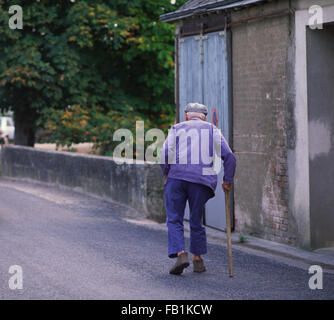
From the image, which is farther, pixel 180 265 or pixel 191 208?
pixel 191 208

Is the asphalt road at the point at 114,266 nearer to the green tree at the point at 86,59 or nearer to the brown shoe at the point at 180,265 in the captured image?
the brown shoe at the point at 180,265

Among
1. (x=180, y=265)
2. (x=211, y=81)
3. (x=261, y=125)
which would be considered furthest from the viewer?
(x=211, y=81)

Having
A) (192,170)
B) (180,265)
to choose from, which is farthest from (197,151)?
(180,265)

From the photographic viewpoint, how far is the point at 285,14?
32.9 ft

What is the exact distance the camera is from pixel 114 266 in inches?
328

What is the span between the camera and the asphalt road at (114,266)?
7105 millimetres

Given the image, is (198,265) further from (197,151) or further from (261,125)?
(261,125)

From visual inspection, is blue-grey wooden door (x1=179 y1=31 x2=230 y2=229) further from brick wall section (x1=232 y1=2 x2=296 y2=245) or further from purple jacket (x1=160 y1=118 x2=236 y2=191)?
purple jacket (x1=160 y1=118 x2=236 y2=191)

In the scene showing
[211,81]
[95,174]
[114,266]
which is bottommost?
[114,266]

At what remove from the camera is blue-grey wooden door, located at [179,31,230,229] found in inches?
453

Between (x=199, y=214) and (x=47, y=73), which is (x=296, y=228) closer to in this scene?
(x=199, y=214)

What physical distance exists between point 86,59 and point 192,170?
1325 centimetres
